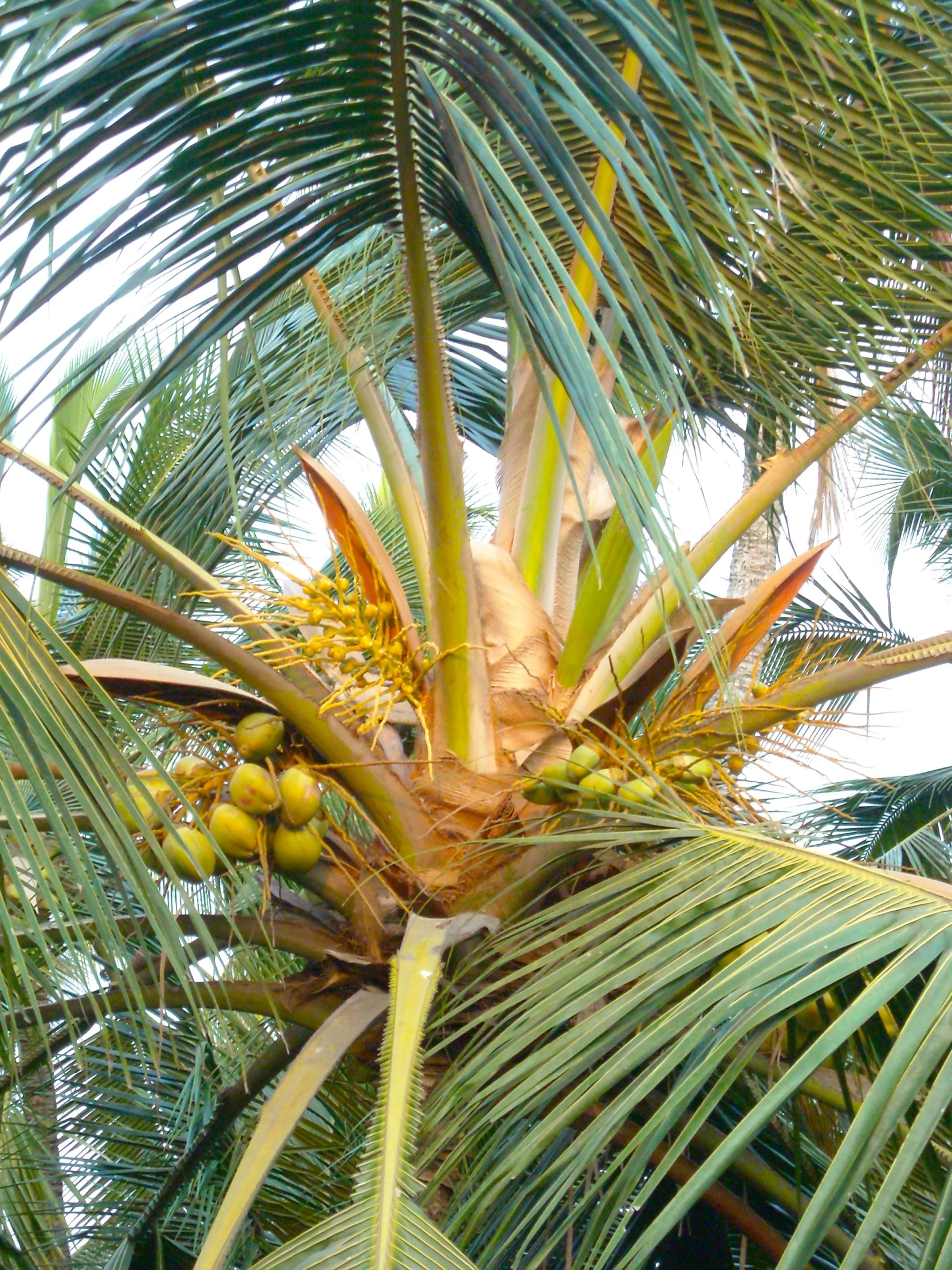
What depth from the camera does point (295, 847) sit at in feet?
5.74

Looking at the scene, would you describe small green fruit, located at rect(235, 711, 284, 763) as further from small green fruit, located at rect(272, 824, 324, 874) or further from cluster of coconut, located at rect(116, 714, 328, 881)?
small green fruit, located at rect(272, 824, 324, 874)

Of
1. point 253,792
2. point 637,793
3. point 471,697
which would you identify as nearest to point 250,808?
point 253,792

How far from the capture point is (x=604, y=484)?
2365mm

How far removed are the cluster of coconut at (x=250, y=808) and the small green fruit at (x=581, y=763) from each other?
35 cm

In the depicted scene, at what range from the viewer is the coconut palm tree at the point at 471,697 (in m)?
1.25

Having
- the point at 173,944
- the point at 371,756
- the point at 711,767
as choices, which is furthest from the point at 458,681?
the point at 173,944

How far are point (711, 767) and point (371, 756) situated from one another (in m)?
0.50

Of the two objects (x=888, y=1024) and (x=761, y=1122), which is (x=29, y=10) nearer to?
(x=761, y=1122)

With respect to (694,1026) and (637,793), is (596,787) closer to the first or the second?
(637,793)

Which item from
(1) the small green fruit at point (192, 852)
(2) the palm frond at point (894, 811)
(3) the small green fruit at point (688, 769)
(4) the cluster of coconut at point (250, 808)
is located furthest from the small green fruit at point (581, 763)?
(2) the palm frond at point (894, 811)

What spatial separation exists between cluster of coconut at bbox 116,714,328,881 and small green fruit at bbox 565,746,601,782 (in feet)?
1.15

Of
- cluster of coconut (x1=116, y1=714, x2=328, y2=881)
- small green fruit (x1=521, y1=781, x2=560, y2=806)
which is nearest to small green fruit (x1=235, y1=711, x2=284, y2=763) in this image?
cluster of coconut (x1=116, y1=714, x2=328, y2=881)

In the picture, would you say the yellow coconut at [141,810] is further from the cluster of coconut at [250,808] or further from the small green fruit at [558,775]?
the small green fruit at [558,775]

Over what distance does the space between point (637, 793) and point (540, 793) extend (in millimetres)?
156
